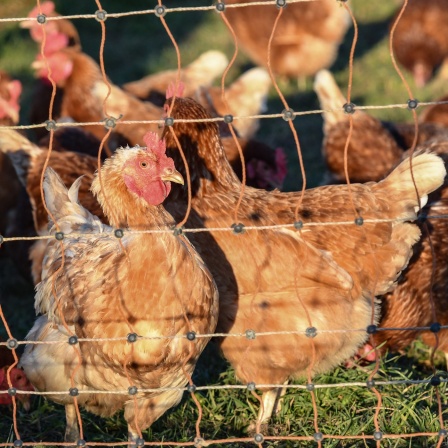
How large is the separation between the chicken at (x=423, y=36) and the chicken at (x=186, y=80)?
2.18 m

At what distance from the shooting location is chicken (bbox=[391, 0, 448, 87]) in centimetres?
703

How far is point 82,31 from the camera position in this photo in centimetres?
792

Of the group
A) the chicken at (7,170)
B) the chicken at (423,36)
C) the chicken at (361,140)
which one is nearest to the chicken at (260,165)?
the chicken at (361,140)

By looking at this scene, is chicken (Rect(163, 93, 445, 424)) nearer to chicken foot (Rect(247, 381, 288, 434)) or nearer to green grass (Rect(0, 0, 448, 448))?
chicken foot (Rect(247, 381, 288, 434))

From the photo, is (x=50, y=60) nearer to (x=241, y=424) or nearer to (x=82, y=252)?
(x=82, y=252)

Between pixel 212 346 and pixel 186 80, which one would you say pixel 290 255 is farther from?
pixel 186 80

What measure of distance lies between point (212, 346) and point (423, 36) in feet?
15.1

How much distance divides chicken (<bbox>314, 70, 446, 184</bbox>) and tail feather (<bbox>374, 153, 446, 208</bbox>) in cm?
120

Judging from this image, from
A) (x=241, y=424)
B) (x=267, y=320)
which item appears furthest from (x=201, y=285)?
(x=241, y=424)

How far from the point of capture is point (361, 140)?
442 centimetres

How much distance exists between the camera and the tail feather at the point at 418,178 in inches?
117

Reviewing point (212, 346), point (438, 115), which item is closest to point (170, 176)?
point (212, 346)

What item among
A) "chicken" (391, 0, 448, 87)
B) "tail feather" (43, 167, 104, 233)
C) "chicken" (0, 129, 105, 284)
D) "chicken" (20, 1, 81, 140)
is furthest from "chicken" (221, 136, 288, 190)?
"chicken" (391, 0, 448, 87)

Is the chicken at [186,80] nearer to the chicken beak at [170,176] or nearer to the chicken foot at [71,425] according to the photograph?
the chicken foot at [71,425]
